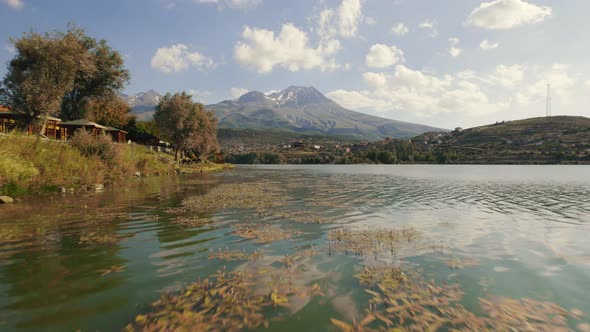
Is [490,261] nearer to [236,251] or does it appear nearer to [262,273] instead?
[262,273]

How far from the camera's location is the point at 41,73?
38188 mm

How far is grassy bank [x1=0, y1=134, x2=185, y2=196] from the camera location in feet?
66.1

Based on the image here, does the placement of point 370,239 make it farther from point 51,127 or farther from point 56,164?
point 51,127

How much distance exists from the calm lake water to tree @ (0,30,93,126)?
28876 millimetres

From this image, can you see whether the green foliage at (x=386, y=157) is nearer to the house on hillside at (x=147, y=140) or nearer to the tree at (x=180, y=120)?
the tree at (x=180, y=120)

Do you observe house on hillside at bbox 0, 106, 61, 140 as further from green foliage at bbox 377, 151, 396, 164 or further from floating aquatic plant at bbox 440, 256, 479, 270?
green foliage at bbox 377, 151, 396, 164

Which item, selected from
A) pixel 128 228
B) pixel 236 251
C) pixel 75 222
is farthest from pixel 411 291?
pixel 75 222

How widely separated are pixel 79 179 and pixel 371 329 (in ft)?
94.2

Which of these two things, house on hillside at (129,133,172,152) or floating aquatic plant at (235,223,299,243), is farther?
house on hillside at (129,133,172,152)

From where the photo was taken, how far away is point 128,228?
499 inches

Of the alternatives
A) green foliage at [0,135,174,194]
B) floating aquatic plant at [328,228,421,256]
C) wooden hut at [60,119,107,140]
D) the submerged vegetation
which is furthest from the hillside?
the submerged vegetation

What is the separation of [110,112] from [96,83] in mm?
19430

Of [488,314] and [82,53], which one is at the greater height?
[82,53]

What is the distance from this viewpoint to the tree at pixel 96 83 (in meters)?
51.6
